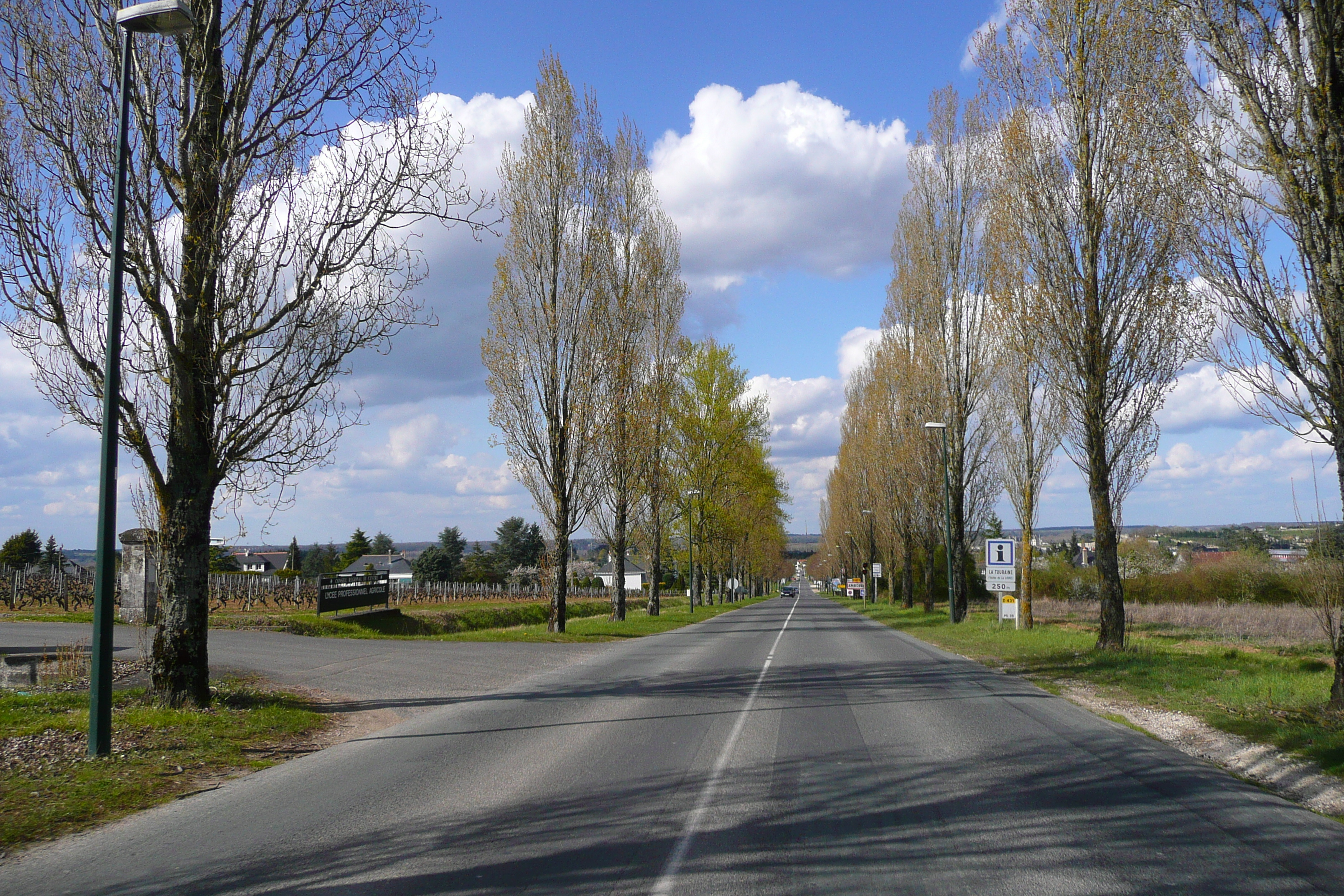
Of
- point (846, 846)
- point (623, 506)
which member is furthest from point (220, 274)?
point (623, 506)

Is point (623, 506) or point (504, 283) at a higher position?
point (504, 283)

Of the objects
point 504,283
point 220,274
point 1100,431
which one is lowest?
point 1100,431

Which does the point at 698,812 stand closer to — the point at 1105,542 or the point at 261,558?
the point at 1105,542

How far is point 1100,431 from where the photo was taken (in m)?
17.1

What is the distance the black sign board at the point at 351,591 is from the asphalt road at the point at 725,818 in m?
19.2

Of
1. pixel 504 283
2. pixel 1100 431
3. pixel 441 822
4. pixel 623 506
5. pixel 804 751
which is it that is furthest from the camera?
pixel 623 506

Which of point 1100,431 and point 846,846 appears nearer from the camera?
point 846,846

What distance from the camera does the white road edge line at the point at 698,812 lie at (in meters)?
4.65

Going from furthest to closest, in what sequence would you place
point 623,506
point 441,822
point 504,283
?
point 623,506
point 504,283
point 441,822

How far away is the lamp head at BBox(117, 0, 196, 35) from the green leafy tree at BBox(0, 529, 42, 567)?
6024 centimetres

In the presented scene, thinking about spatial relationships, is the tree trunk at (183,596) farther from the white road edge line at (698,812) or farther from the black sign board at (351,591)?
the black sign board at (351,591)

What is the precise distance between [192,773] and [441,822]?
321 cm

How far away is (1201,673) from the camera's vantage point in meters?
13.1

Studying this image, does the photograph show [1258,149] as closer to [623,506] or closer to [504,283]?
[504,283]
